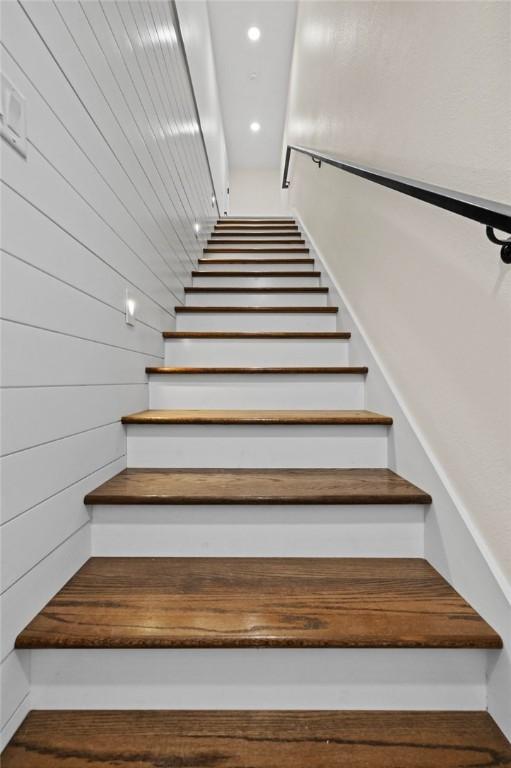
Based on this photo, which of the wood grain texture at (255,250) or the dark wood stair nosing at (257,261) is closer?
the dark wood stair nosing at (257,261)

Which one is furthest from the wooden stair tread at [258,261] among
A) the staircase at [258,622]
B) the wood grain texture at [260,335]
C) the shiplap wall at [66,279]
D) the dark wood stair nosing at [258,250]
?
the staircase at [258,622]

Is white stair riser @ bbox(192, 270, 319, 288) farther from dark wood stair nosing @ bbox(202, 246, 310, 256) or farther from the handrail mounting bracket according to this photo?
the handrail mounting bracket

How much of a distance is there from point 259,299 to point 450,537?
1.60m

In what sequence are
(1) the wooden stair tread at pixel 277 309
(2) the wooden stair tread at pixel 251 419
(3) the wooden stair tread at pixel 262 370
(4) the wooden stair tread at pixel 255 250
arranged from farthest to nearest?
(4) the wooden stair tread at pixel 255 250 < (1) the wooden stair tread at pixel 277 309 < (3) the wooden stair tread at pixel 262 370 < (2) the wooden stair tread at pixel 251 419

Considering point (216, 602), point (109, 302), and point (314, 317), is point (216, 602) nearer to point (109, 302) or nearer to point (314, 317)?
point (109, 302)

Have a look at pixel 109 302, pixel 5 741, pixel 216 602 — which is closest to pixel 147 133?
pixel 109 302

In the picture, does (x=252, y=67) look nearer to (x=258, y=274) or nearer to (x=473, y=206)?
(x=258, y=274)

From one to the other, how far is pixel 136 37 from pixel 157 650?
5.95ft

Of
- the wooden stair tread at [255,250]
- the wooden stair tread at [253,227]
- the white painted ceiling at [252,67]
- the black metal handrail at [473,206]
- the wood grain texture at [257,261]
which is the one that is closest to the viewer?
the black metal handrail at [473,206]

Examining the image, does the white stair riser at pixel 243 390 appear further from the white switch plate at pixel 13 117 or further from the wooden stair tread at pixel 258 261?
the wooden stair tread at pixel 258 261

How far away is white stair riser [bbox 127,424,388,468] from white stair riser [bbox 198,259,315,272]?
1.65m

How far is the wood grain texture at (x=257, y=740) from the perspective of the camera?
0.67 m

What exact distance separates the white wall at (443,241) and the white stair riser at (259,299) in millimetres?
446

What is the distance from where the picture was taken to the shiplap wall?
0.71 m
